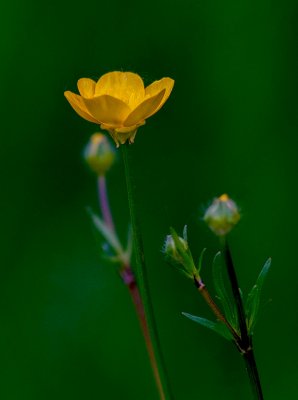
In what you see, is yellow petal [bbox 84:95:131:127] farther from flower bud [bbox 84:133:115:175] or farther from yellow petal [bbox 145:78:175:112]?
flower bud [bbox 84:133:115:175]

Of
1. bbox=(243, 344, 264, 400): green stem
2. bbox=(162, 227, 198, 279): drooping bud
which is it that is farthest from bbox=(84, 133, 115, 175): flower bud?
bbox=(243, 344, 264, 400): green stem

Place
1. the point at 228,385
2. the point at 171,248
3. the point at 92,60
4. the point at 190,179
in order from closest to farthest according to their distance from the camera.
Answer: the point at 171,248
the point at 228,385
the point at 190,179
the point at 92,60

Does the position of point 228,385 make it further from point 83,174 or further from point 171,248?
point 171,248

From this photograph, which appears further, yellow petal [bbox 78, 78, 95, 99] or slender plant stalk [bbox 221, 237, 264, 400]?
yellow petal [bbox 78, 78, 95, 99]

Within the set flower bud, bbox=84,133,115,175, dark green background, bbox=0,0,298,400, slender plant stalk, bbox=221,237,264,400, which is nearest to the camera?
slender plant stalk, bbox=221,237,264,400

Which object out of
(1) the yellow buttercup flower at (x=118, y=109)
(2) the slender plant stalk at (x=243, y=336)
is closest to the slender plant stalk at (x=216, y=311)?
(2) the slender plant stalk at (x=243, y=336)

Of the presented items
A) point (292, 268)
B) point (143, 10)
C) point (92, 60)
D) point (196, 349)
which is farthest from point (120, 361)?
point (143, 10)
